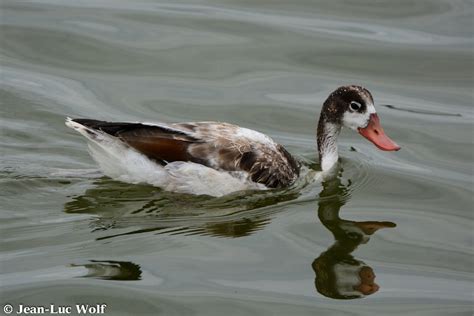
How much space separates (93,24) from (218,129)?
218 inches

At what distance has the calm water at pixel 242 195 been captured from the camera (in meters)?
8.59

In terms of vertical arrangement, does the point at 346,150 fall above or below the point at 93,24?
below

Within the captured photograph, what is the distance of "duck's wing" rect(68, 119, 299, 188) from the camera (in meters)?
10.3

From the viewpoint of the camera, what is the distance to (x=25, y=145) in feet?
38.7

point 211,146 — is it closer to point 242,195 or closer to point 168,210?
point 242,195

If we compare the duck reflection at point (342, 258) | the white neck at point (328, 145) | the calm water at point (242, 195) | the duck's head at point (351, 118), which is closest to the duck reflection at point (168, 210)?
the calm water at point (242, 195)

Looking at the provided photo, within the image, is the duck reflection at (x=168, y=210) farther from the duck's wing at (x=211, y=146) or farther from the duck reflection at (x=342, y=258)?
the duck reflection at (x=342, y=258)

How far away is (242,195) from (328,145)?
155 centimetres

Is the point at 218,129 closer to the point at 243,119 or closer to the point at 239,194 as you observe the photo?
the point at 239,194

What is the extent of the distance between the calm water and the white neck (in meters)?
0.29

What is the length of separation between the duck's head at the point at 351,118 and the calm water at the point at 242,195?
47cm

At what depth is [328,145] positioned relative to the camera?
11727 mm

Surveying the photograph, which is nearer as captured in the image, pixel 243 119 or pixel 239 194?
pixel 239 194

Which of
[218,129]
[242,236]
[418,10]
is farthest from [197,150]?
[418,10]
